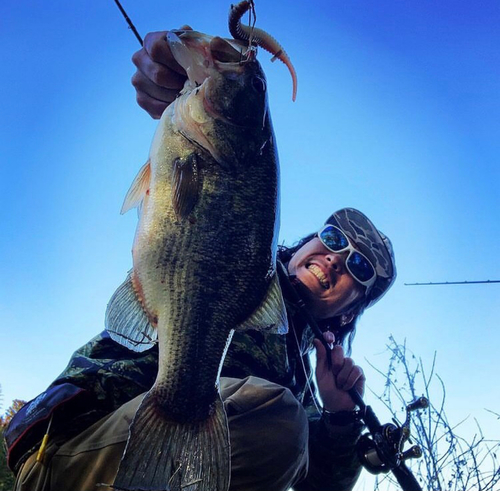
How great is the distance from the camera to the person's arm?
10.4 ft

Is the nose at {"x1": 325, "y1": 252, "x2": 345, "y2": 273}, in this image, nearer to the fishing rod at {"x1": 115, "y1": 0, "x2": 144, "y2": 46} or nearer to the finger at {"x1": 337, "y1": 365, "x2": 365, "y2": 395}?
the finger at {"x1": 337, "y1": 365, "x2": 365, "y2": 395}

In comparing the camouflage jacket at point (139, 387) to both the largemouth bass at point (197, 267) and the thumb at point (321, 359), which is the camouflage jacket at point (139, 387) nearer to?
the thumb at point (321, 359)

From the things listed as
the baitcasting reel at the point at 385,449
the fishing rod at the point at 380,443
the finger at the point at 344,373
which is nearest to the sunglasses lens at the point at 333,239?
the fishing rod at the point at 380,443

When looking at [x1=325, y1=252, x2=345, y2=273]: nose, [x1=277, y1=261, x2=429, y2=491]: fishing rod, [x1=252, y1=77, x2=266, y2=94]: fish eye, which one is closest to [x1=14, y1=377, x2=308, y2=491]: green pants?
[x1=277, y1=261, x2=429, y2=491]: fishing rod

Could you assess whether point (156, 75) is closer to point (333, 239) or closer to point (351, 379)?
point (351, 379)

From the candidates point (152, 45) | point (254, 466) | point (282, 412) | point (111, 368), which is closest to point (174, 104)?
point (152, 45)

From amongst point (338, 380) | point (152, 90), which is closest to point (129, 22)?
point (152, 90)

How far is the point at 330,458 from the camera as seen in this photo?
3.26 metres

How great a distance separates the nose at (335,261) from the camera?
153 inches

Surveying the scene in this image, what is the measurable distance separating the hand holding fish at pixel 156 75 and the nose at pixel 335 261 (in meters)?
1.81

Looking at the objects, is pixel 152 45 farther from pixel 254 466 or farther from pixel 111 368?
pixel 254 466

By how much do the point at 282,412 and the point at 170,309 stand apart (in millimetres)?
762

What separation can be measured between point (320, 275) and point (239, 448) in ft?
5.97

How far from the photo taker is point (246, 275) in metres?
2.02
